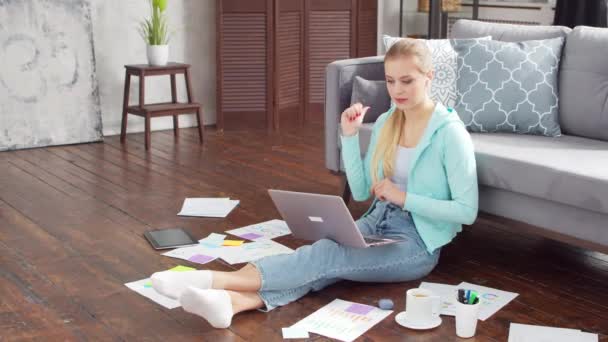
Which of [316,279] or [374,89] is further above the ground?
[374,89]

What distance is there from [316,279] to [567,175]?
90 cm

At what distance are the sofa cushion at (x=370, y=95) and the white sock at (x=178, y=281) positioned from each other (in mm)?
1383

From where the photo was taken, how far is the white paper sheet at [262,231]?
3506mm

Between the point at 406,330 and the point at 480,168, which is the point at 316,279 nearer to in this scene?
the point at 406,330

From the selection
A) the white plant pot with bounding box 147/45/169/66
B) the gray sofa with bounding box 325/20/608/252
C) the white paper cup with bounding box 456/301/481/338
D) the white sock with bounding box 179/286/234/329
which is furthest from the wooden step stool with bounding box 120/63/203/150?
the white paper cup with bounding box 456/301/481/338

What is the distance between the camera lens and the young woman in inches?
105

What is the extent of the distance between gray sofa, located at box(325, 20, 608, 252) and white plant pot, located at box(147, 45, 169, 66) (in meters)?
1.79

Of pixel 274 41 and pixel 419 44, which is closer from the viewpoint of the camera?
pixel 419 44

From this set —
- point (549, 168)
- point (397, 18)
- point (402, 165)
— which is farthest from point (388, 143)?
point (397, 18)

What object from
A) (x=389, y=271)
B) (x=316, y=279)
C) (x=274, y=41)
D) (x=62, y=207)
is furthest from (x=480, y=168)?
(x=274, y=41)

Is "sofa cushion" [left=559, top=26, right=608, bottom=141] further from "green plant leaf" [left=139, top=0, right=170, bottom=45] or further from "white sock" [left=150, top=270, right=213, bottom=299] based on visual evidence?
"green plant leaf" [left=139, top=0, right=170, bottom=45]

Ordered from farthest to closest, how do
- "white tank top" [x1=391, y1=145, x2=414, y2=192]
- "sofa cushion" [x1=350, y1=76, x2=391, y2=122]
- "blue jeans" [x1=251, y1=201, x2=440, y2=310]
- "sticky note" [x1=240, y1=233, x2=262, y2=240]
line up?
"sofa cushion" [x1=350, y1=76, x2=391, y2=122], "sticky note" [x1=240, y1=233, x2=262, y2=240], "white tank top" [x1=391, y1=145, x2=414, y2=192], "blue jeans" [x1=251, y1=201, x2=440, y2=310]

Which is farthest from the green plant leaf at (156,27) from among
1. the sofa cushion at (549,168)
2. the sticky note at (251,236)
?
the sofa cushion at (549,168)

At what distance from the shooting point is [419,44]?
2.81 meters
